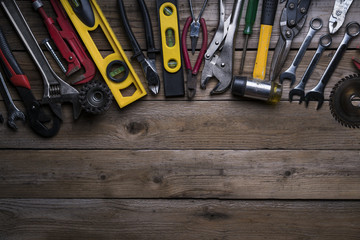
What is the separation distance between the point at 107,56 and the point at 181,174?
42 centimetres

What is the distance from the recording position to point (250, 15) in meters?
1.06

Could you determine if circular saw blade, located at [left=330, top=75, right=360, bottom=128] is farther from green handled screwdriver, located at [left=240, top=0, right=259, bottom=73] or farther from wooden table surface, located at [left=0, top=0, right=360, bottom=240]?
green handled screwdriver, located at [left=240, top=0, right=259, bottom=73]

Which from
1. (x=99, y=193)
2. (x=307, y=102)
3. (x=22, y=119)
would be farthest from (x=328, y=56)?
(x=22, y=119)

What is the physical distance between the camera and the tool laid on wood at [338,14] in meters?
1.07

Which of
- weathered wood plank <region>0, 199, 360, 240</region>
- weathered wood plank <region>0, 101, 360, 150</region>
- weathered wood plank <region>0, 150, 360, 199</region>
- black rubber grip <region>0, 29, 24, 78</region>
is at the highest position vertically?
black rubber grip <region>0, 29, 24, 78</region>

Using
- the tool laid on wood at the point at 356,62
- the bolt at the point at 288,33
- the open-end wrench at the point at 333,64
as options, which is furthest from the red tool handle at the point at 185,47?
the tool laid on wood at the point at 356,62

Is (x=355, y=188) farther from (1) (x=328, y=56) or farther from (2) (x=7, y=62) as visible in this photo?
(2) (x=7, y=62)

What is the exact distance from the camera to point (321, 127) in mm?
1111

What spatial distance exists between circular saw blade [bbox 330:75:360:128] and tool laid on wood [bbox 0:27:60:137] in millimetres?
847

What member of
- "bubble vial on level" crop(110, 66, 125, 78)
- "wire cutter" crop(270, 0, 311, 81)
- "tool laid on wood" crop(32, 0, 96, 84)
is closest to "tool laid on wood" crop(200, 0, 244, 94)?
"wire cutter" crop(270, 0, 311, 81)

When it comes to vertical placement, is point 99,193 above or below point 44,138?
below

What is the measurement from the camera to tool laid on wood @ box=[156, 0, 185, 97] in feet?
3.53

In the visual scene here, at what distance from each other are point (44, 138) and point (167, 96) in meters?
0.41

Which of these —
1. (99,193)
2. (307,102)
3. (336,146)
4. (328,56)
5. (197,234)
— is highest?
(328,56)
